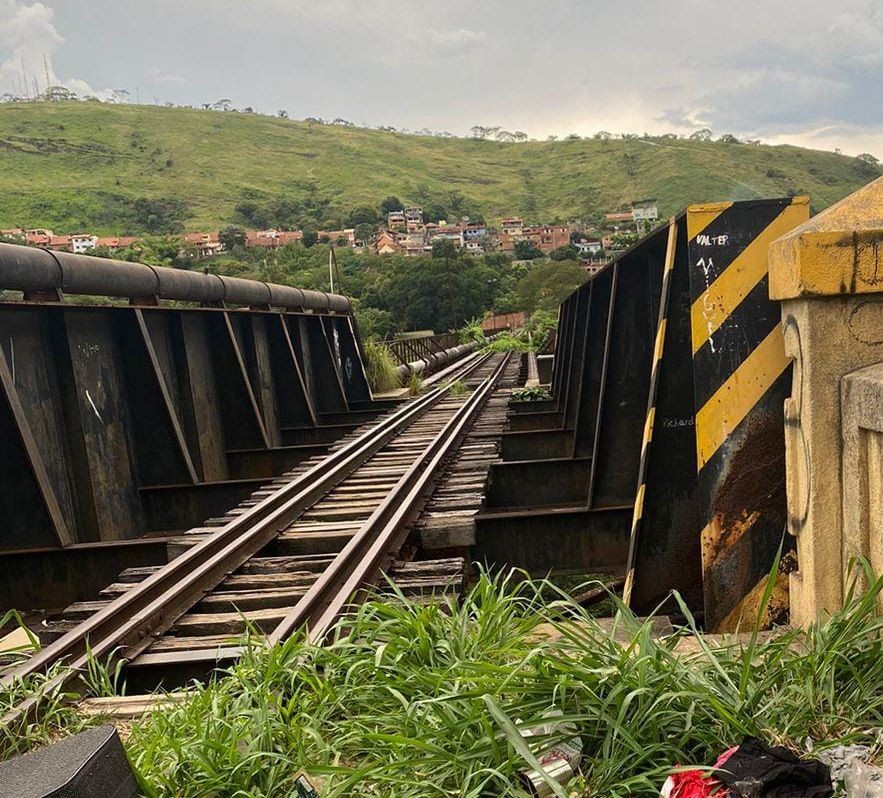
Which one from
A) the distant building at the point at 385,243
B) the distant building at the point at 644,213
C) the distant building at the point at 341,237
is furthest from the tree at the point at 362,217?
the distant building at the point at 644,213

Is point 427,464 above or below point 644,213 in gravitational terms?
below

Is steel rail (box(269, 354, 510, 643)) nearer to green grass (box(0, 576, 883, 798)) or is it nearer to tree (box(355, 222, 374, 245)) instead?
green grass (box(0, 576, 883, 798))

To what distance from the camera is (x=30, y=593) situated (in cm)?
561

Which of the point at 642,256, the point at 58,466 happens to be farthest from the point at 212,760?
the point at 58,466

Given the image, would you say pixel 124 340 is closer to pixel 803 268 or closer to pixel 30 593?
pixel 30 593

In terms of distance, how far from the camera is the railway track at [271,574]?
3.75m

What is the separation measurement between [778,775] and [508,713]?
66 centimetres

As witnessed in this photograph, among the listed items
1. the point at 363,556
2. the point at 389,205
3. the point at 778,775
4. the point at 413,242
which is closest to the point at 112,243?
the point at 413,242

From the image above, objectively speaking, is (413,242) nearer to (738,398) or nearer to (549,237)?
(549,237)

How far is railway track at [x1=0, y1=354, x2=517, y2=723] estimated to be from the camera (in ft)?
12.3

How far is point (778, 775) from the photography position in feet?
5.79

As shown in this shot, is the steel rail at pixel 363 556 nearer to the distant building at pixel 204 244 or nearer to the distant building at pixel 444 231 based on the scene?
the distant building at pixel 204 244

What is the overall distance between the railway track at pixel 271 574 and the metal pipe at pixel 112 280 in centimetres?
244

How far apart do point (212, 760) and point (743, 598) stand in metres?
2.17
